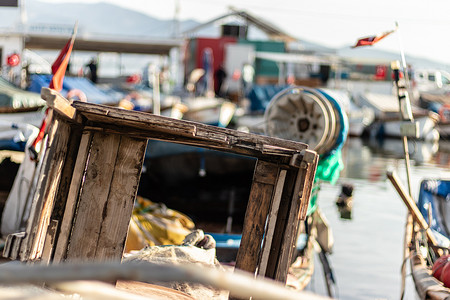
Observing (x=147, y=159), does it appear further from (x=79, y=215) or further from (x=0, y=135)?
(x=79, y=215)

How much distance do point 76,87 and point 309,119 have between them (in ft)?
55.9

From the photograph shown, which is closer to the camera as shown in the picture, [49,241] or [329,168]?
[49,241]

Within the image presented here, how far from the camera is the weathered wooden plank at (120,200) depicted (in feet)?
18.9

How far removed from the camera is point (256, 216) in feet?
19.1

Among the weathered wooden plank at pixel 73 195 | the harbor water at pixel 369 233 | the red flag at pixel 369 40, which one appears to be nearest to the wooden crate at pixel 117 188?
the weathered wooden plank at pixel 73 195

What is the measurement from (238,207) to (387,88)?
3918cm

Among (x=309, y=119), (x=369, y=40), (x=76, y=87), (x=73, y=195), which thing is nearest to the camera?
(x=73, y=195)

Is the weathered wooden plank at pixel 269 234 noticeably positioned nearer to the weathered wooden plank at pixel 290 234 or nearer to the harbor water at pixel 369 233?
the weathered wooden plank at pixel 290 234

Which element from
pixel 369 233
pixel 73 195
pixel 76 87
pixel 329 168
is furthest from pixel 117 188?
pixel 76 87

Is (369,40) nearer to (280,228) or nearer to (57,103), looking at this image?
(280,228)

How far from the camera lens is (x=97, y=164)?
5691mm

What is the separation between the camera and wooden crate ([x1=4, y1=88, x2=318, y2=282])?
531 centimetres

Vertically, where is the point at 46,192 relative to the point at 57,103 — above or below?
below

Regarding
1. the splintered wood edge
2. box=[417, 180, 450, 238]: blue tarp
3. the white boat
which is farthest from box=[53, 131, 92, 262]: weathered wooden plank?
the white boat
